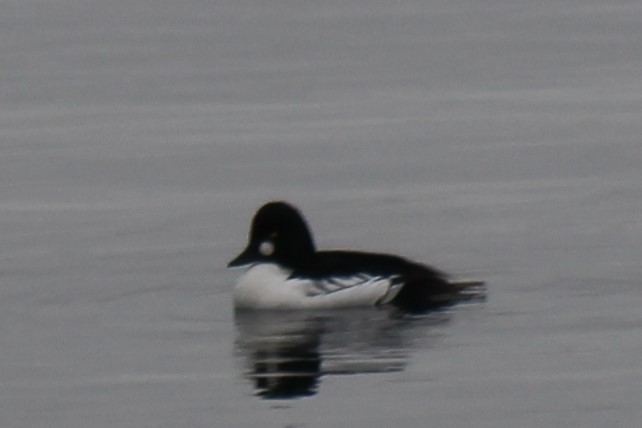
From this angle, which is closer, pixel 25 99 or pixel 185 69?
pixel 25 99

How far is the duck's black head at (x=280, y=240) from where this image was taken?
15633 mm

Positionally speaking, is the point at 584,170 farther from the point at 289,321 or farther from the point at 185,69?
the point at 185,69

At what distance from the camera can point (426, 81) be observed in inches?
953

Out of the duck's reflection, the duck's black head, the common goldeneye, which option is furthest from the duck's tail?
the duck's black head

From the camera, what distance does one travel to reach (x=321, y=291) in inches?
605

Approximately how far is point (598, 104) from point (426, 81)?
2212 mm

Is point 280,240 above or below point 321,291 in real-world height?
above

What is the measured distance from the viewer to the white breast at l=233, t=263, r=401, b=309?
50.2 feet

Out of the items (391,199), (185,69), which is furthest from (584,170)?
(185,69)

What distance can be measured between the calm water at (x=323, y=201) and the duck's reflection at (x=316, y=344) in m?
0.03

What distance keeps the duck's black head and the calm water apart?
37 cm

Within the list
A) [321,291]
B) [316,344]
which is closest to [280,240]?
[321,291]

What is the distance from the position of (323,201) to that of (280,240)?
9.83ft

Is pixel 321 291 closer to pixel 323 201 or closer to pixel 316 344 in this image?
pixel 316 344
